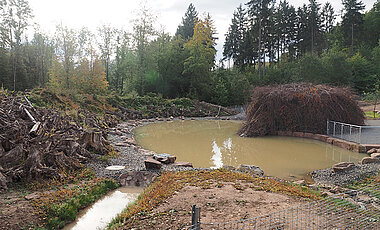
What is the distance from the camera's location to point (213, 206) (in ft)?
13.0

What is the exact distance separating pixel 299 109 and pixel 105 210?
1010 centimetres

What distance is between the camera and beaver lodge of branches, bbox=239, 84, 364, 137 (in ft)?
38.4

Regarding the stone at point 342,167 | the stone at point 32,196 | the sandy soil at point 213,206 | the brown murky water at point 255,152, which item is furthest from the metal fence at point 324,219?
the stone at point 32,196

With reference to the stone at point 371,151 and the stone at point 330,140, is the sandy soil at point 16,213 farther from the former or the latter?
the stone at point 330,140

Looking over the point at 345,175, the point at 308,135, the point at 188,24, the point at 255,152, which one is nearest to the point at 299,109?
the point at 308,135

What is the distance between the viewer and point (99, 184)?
538 centimetres

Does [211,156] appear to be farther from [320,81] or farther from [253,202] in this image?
[320,81]

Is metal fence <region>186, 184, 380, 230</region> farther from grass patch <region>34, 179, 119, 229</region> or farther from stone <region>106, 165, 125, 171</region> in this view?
stone <region>106, 165, 125, 171</region>

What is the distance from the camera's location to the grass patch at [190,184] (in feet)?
13.0

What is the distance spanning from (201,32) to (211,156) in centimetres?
1950

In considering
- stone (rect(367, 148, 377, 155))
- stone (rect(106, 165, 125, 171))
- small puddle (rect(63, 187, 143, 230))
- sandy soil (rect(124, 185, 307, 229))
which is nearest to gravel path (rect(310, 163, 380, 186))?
stone (rect(367, 148, 377, 155))

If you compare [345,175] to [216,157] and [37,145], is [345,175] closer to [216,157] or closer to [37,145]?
[216,157]

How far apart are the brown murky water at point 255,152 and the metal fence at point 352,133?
85 centimetres

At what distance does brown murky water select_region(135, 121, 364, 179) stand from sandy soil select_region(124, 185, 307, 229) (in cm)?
253
